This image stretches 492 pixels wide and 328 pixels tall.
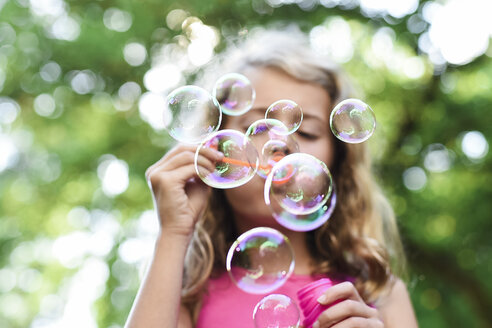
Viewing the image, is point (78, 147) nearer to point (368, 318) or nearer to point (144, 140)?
point (144, 140)

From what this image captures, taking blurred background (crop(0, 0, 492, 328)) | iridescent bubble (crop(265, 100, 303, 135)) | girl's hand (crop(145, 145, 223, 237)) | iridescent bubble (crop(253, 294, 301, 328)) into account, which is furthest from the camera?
blurred background (crop(0, 0, 492, 328))

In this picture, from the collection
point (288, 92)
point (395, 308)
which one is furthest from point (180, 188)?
point (395, 308)

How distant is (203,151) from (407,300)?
875mm

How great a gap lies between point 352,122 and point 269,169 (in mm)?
334

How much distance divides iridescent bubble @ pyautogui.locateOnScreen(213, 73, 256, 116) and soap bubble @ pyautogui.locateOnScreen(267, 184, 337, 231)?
1.25 ft

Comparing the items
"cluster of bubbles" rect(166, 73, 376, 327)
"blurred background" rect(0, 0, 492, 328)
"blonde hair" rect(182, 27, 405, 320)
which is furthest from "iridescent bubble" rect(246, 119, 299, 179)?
"blurred background" rect(0, 0, 492, 328)

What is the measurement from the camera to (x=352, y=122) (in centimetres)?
188

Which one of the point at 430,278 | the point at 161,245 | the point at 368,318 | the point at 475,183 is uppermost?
the point at 161,245

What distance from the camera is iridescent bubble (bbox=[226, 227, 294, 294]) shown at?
1659 mm

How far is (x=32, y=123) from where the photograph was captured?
6305mm

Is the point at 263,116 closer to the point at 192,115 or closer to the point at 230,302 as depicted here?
the point at 192,115

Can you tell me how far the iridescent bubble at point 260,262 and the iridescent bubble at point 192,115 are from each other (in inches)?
15.8

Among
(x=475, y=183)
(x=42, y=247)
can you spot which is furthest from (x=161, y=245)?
(x=42, y=247)

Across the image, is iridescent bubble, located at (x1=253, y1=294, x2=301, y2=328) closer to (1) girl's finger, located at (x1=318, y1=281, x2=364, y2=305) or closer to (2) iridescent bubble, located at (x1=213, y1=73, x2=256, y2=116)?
(1) girl's finger, located at (x1=318, y1=281, x2=364, y2=305)
